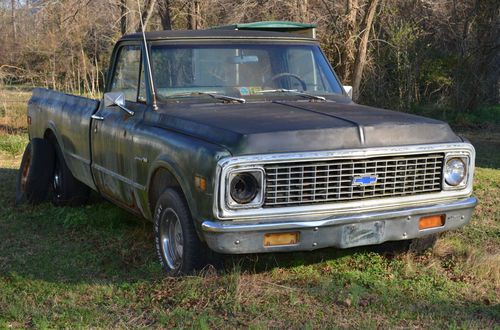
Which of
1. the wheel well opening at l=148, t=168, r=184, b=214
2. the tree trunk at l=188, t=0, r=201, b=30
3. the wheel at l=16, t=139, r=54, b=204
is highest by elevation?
the tree trunk at l=188, t=0, r=201, b=30

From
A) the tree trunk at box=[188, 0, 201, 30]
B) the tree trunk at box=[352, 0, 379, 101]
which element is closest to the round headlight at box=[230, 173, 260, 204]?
the tree trunk at box=[352, 0, 379, 101]

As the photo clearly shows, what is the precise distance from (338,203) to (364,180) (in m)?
0.24

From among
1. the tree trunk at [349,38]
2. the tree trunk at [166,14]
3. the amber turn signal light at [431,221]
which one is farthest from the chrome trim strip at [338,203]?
the tree trunk at [166,14]

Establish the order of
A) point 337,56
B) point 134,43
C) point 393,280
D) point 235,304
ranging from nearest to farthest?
point 235,304, point 393,280, point 134,43, point 337,56

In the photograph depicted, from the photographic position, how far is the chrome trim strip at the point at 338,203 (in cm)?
424

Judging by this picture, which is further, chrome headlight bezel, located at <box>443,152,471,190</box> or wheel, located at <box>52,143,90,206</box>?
wheel, located at <box>52,143,90,206</box>

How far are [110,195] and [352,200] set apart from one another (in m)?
2.61

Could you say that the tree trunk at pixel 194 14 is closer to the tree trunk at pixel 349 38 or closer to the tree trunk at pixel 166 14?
the tree trunk at pixel 166 14

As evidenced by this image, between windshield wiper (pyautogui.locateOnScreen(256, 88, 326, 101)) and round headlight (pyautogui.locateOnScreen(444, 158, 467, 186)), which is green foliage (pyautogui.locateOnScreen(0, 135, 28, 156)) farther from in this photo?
round headlight (pyautogui.locateOnScreen(444, 158, 467, 186))

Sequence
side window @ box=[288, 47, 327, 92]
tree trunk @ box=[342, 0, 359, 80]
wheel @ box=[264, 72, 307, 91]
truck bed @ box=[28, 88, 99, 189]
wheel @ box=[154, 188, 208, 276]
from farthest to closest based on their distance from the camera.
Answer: tree trunk @ box=[342, 0, 359, 80], truck bed @ box=[28, 88, 99, 189], side window @ box=[288, 47, 327, 92], wheel @ box=[264, 72, 307, 91], wheel @ box=[154, 188, 208, 276]

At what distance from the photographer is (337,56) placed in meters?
15.1

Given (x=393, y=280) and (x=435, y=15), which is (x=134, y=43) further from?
(x=435, y=15)

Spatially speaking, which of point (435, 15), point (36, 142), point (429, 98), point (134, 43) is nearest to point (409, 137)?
point (134, 43)

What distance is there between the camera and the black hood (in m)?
4.38
